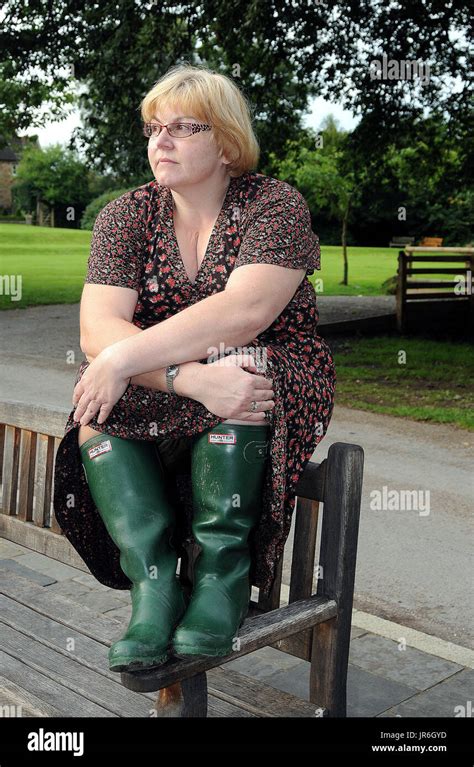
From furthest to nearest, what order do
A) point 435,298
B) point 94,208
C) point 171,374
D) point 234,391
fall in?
point 94,208, point 435,298, point 171,374, point 234,391

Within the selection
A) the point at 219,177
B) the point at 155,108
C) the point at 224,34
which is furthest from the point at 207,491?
the point at 224,34

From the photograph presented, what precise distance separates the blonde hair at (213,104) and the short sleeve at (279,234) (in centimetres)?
16

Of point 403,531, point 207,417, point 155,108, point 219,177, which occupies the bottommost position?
point 403,531

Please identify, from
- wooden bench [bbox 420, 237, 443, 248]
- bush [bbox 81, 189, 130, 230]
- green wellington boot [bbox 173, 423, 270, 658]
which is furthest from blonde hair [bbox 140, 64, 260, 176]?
bush [bbox 81, 189, 130, 230]

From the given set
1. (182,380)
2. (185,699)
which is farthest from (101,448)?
(185,699)

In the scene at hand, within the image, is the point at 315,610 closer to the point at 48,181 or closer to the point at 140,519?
the point at 140,519

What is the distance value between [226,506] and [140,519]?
0.21 m

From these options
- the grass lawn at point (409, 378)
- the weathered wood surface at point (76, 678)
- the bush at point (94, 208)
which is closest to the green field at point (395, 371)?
the grass lawn at point (409, 378)

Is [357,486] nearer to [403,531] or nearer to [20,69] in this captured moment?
[403,531]

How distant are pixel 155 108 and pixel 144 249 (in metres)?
0.38

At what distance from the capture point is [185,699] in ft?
7.64

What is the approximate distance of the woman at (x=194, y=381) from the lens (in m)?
2.18

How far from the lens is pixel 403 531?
5.46 metres

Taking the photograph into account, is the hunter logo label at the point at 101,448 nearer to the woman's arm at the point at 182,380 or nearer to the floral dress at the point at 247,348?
the floral dress at the point at 247,348
